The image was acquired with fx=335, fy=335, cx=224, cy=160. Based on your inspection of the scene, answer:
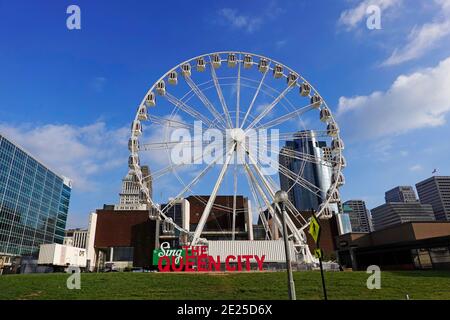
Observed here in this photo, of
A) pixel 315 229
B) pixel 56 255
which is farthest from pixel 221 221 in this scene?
pixel 315 229

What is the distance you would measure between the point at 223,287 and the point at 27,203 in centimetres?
9749

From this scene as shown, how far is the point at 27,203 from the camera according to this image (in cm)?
10131

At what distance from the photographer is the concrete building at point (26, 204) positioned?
8931 cm

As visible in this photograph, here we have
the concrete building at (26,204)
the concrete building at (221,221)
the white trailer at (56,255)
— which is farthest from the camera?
the concrete building at (26,204)

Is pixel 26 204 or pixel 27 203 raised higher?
pixel 27 203

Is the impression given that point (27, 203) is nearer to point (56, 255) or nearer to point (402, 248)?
point (56, 255)

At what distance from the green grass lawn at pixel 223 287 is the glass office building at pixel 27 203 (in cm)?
7455

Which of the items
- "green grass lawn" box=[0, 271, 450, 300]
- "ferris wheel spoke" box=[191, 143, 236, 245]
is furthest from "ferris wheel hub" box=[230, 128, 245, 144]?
"green grass lawn" box=[0, 271, 450, 300]

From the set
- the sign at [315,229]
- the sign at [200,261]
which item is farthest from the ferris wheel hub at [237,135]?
the sign at [315,229]

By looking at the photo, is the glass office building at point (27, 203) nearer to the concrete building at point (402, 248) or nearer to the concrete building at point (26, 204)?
the concrete building at point (26, 204)

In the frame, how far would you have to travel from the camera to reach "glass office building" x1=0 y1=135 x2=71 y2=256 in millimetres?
89438
